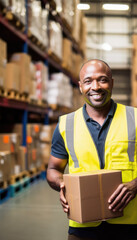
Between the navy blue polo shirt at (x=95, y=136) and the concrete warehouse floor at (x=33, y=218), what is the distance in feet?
4.74

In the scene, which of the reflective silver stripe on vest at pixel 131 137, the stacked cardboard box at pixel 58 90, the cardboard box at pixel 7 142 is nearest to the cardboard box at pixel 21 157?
the cardboard box at pixel 7 142

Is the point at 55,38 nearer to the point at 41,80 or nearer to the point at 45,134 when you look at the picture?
the point at 41,80

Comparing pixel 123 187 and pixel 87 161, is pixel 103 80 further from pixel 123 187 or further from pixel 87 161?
pixel 123 187

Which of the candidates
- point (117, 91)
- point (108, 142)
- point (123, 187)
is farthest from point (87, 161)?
point (117, 91)

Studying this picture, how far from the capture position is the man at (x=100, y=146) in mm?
1835

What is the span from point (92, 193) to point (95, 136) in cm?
36

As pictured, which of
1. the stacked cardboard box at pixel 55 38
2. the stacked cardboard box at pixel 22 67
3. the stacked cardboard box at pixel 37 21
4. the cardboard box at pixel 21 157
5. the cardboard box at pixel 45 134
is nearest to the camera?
the cardboard box at pixel 21 157

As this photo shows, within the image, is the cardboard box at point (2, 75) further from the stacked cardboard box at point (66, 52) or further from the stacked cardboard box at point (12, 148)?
the stacked cardboard box at point (66, 52)

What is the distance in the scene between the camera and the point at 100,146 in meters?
1.90

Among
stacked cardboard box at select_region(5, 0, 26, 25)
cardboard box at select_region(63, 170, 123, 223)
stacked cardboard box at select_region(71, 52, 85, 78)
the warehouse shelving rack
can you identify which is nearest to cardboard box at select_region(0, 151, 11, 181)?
the warehouse shelving rack

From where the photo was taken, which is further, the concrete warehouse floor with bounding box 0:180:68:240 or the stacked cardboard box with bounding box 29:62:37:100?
the stacked cardboard box with bounding box 29:62:37:100

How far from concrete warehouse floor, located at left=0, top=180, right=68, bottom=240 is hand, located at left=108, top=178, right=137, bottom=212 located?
165 cm

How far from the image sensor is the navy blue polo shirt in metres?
1.90

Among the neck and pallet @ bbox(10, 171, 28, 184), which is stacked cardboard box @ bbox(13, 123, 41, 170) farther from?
the neck
